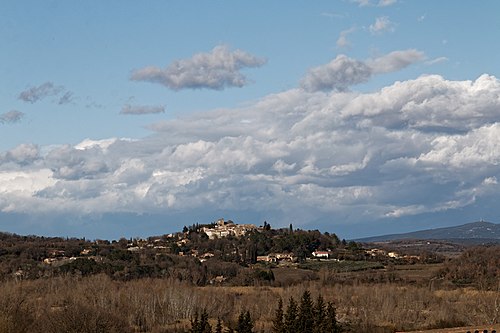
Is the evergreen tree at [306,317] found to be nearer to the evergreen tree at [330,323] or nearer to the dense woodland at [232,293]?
the dense woodland at [232,293]

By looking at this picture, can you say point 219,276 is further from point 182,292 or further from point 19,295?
point 19,295

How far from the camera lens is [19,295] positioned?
9538 cm

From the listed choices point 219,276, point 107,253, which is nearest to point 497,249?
point 219,276

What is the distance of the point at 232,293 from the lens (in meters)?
141

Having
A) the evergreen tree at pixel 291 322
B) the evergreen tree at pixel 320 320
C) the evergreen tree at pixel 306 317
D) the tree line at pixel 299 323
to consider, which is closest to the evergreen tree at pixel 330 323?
the tree line at pixel 299 323

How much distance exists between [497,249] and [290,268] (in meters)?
49.8

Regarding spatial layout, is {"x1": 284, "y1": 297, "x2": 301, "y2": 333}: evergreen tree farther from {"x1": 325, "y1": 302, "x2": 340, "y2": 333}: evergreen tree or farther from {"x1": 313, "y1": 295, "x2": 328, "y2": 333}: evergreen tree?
{"x1": 325, "y1": 302, "x2": 340, "y2": 333}: evergreen tree

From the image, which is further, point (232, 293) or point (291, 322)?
point (232, 293)

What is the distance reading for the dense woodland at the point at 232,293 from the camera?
315 ft

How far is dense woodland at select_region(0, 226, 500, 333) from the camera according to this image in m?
96.1

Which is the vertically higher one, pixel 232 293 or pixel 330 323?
pixel 232 293

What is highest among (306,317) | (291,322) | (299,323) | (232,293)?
(232,293)

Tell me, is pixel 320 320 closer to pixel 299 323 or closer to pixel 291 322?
pixel 299 323

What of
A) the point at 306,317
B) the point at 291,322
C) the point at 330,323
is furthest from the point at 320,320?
the point at 291,322
